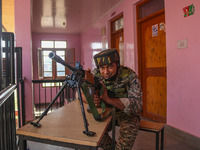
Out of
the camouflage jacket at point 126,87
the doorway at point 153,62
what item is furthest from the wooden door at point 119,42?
the camouflage jacket at point 126,87

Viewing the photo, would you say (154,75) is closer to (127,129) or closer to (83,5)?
(127,129)

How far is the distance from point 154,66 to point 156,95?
62cm

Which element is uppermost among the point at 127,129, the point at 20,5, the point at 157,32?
the point at 20,5

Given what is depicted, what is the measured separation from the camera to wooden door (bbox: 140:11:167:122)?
11.7ft

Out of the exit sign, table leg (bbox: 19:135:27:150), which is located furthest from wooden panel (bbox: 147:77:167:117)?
table leg (bbox: 19:135:27:150)

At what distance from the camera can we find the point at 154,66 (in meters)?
3.82

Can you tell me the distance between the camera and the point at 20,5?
380cm

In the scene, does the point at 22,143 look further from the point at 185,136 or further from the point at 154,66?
the point at 154,66

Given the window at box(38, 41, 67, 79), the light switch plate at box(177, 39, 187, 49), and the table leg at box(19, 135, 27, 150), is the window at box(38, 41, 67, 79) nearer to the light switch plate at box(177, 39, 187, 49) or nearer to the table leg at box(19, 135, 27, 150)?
the light switch plate at box(177, 39, 187, 49)

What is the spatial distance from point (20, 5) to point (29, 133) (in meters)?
3.68

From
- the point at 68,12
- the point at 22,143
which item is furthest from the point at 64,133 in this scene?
the point at 68,12

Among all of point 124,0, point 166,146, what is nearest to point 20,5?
point 124,0

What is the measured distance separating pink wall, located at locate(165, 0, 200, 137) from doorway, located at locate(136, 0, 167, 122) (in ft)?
1.17

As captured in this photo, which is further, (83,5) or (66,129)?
(83,5)
